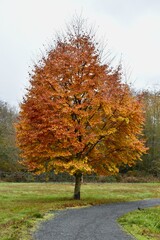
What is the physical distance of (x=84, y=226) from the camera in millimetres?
16219

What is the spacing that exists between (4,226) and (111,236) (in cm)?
456

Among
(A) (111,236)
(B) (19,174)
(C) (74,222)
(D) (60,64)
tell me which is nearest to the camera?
(A) (111,236)

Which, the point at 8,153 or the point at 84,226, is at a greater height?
the point at 8,153

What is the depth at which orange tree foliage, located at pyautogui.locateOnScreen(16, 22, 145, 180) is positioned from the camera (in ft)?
80.3

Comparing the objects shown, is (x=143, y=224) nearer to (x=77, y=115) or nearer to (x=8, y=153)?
(x=77, y=115)

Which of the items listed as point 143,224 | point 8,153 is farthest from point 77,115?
point 8,153

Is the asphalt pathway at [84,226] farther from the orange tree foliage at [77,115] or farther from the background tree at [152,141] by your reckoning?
the background tree at [152,141]

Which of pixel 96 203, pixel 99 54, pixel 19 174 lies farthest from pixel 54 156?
pixel 19 174

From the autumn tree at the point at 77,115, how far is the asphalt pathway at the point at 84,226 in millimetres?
4327

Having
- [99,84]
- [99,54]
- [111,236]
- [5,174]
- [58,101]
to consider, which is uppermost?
[99,54]

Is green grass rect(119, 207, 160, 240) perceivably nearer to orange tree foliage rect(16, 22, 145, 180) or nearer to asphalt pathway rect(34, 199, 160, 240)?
asphalt pathway rect(34, 199, 160, 240)

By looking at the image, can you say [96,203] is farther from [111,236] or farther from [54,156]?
[111,236]

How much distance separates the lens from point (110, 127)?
26.4 metres

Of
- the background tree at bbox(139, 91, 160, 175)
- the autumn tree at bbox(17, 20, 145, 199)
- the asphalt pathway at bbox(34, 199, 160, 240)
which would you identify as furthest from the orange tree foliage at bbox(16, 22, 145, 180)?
the background tree at bbox(139, 91, 160, 175)
